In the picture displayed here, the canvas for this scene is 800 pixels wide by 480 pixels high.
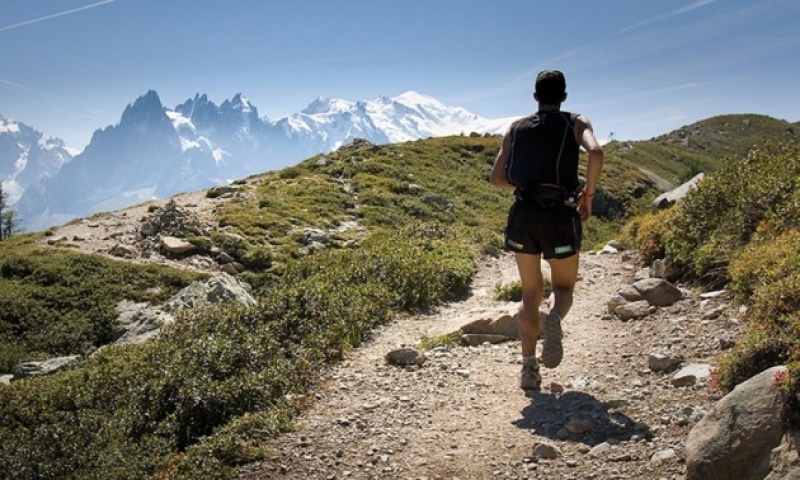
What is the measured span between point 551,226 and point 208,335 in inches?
251

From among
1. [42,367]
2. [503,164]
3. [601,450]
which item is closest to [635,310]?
[503,164]

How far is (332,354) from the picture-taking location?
9.76m

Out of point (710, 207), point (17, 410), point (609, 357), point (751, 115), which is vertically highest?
point (751, 115)

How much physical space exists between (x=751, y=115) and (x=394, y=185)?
184924mm

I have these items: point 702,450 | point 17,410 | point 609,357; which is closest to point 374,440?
point 702,450

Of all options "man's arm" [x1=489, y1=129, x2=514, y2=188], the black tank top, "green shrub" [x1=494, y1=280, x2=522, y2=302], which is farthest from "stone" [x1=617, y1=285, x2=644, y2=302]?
"man's arm" [x1=489, y1=129, x2=514, y2=188]

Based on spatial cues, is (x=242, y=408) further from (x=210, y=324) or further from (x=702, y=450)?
(x=702, y=450)

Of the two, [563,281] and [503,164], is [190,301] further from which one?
[563,281]

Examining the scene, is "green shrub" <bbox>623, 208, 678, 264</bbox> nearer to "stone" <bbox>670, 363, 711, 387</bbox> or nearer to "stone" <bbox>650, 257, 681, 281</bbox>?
Answer: "stone" <bbox>650, 257, 681, 281</bbox>

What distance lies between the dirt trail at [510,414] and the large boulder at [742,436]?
1.14ft

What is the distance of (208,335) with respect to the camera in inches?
402

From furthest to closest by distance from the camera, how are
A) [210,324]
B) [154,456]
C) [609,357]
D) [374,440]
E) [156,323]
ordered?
[156,323], [210,324], [609,357], [154,456], [374,440]

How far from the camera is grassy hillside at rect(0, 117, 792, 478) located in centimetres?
766

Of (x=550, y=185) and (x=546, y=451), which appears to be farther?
(x=550, y=185)
